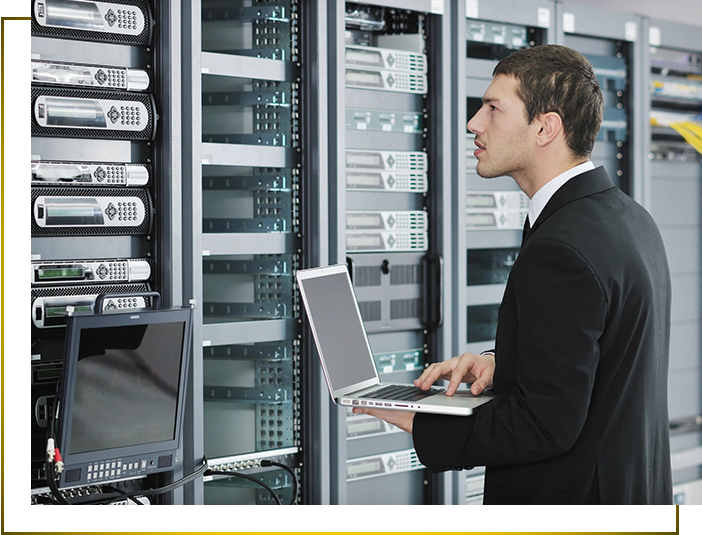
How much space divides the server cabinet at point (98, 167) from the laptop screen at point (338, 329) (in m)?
0.65

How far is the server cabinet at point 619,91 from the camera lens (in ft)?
12.3

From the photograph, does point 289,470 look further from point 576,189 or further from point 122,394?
point 576,189

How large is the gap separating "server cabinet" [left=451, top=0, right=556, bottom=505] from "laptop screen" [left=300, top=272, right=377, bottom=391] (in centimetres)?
129

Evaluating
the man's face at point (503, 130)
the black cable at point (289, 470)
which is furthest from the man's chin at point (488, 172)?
the black cable at point (289, 470)

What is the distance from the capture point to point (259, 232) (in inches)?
111

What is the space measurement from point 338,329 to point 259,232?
0.98 meters

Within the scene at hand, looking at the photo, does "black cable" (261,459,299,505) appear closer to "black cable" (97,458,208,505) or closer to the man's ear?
"black cable" (97,458,208,505)

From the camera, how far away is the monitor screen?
2084 mm

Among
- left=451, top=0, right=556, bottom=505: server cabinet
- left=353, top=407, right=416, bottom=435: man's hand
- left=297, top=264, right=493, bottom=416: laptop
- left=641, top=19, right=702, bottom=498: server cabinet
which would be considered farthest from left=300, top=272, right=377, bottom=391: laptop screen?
left=641, top=19, right=702, bottom=498: server cabinet

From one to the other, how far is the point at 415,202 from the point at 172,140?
3.54 ft

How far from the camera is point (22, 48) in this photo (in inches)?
60.3

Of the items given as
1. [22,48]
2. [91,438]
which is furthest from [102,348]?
[22,48]

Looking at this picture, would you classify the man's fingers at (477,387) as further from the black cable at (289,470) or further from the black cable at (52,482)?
the black cable at (289,470)

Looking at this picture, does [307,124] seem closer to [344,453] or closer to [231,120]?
Answer: [231,120]
